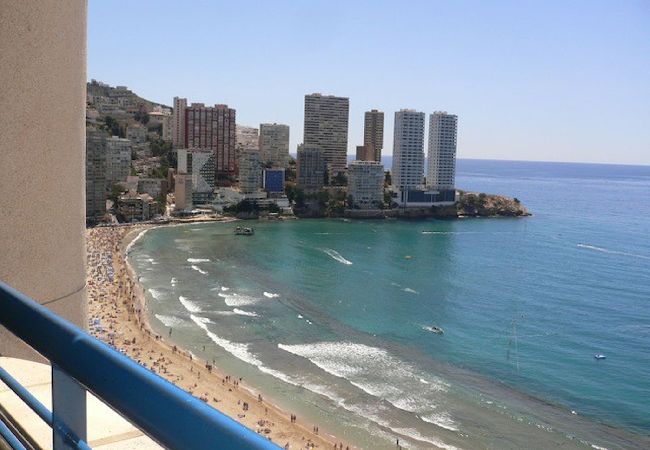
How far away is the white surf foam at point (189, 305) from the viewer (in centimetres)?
1340

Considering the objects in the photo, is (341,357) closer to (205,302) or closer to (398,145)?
(205,302)

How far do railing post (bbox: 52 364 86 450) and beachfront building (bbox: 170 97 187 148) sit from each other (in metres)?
41.1

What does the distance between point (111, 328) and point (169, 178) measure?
2470 centimetres

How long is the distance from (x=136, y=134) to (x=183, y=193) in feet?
45.2

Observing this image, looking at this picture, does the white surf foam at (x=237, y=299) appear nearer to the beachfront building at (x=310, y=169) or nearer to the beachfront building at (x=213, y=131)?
the beachfront building at (x=310, y=169)

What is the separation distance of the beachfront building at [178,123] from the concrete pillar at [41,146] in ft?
132

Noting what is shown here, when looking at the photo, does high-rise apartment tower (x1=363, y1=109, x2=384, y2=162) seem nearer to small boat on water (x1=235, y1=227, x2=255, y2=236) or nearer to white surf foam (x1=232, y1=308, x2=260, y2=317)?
small boat on water (x1=235, y1=227, x2=255, y2=236)

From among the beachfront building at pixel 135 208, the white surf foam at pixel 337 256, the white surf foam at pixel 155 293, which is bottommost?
the white surf foam at pixel 155 293

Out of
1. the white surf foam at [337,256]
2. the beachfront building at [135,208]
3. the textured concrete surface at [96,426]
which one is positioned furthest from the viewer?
the beachfront building at [135,208]

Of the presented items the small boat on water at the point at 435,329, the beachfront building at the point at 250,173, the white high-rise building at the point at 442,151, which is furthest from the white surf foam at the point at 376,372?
the white high-rise building at the point at 442,151

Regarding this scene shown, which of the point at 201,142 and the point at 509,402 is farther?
the point at 201,142

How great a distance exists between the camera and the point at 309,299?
14.8 meters

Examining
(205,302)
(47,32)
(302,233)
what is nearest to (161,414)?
(47,32)

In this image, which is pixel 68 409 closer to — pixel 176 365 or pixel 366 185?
pixel 176 365
